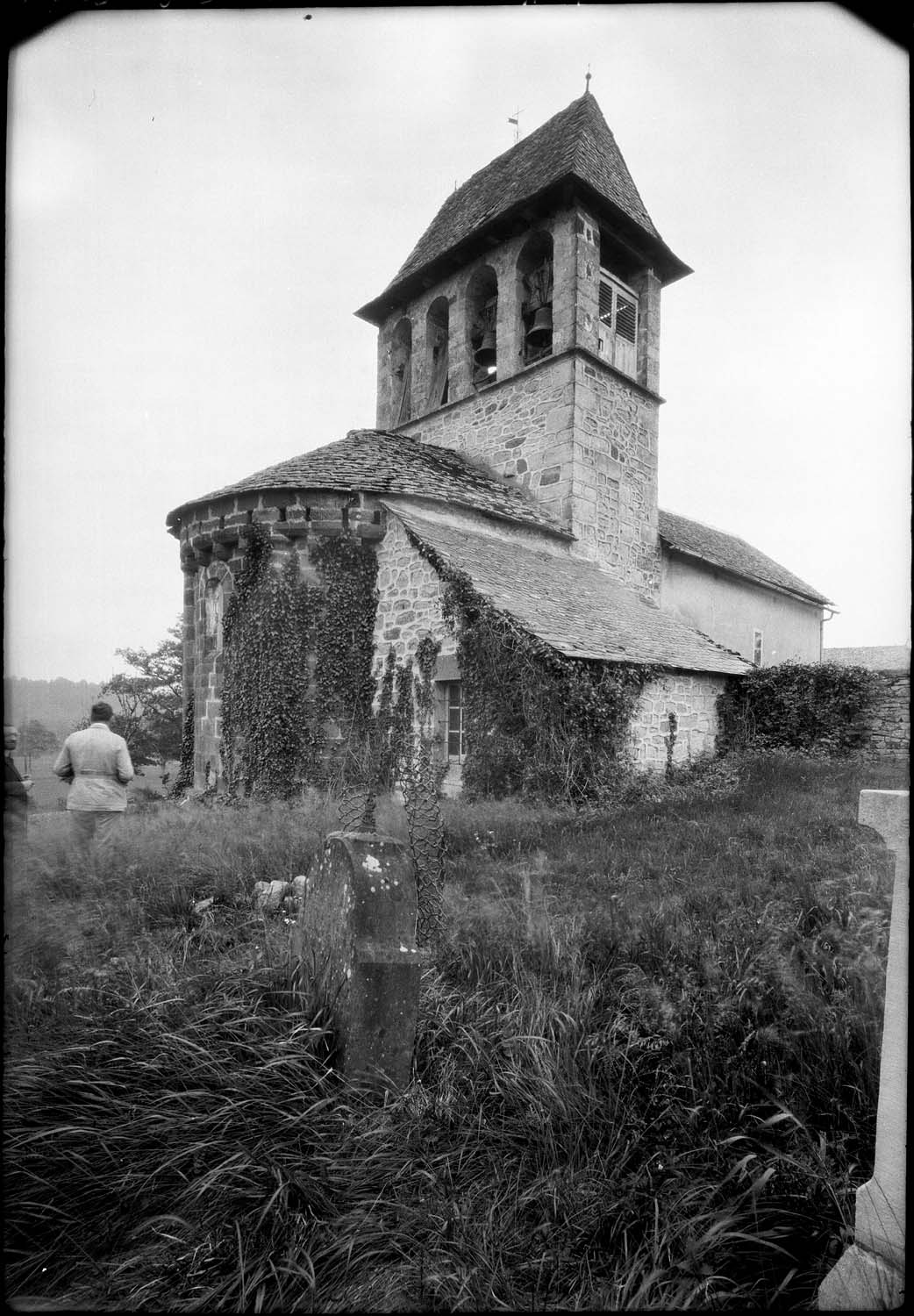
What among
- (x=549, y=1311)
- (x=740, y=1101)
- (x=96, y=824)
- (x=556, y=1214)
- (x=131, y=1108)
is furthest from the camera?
(x=96, y=824)

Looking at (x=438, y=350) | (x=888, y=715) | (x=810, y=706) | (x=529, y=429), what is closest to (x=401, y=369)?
(x=438, y=350)

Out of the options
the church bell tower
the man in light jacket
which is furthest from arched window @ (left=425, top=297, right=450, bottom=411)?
the man in light jacket

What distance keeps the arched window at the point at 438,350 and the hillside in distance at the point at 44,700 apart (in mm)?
15105

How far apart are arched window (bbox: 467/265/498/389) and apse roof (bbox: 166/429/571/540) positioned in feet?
9.04

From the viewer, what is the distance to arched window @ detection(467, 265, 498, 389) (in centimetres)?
1595

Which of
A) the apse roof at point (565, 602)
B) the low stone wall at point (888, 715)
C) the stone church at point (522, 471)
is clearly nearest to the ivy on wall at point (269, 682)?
the stone church at point (522, 471)

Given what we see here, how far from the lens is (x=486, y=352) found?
52.6 feet

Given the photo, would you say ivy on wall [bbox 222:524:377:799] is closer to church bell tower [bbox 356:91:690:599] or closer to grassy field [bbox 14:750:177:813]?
grassy field [bbox 14:750:177:813]

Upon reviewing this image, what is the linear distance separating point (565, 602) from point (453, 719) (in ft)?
9.62

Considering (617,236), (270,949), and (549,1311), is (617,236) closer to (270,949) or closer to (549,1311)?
(270,949)

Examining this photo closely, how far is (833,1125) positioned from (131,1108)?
2.42 metres

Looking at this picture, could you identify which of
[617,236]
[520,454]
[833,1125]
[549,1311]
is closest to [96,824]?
[549,1311]

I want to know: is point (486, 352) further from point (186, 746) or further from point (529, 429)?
point (186, 746)

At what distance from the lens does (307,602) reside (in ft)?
36.3
